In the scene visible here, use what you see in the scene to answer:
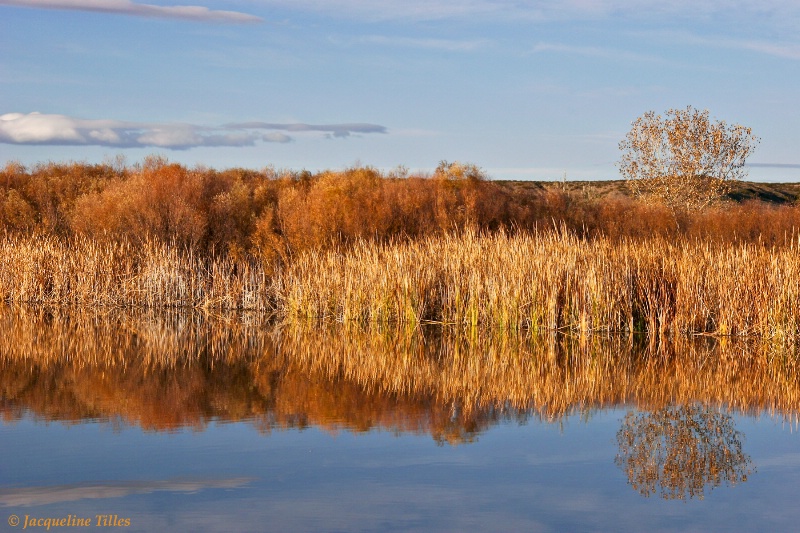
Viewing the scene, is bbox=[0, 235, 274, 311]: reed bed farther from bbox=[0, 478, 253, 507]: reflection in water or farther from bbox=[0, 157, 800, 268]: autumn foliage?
bbox=[0, 478, 253, 507]: reflection in water

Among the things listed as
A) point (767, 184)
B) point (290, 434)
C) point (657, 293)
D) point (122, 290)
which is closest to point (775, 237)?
point (657, 293)

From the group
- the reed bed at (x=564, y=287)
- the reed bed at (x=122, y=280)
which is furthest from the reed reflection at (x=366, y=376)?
the reed bed at (x=122, y=280)

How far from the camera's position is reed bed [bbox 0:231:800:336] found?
12930mm

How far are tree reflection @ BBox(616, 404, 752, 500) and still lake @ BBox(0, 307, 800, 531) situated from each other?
25 mm

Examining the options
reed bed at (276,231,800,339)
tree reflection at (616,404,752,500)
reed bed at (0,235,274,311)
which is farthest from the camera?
reed bed at (0,235,274,311)

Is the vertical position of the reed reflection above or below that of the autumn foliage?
below

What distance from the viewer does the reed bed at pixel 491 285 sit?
12.9 meters

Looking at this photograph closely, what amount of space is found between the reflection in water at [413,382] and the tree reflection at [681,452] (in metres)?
0.02

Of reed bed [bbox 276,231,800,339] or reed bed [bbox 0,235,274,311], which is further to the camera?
reed bed [bbox 0,235,274,311]

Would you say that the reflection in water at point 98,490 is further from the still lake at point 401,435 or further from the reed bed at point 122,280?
the reed bed at point 122,280

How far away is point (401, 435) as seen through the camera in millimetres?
7832

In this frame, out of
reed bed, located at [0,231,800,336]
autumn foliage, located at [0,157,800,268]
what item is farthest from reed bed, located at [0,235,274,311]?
autumn foliage, located at [0,157,800,268]

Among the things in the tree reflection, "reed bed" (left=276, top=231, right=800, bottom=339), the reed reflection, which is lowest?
the reed reflection

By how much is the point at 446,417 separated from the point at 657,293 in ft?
19.2
